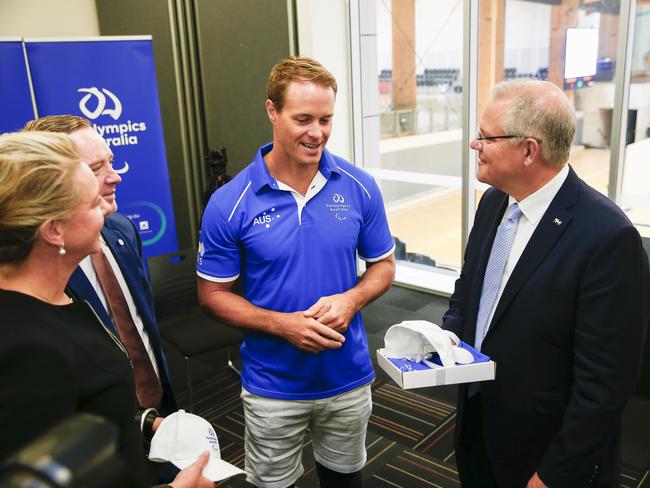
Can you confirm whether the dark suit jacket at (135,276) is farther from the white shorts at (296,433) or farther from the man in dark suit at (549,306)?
the man in dark suit at (549,306)

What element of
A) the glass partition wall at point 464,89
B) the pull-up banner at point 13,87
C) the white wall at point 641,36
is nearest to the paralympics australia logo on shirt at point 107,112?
the pull-up banner at point 13,87

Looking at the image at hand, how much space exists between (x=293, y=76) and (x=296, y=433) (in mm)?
1164

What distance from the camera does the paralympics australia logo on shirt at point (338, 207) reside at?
5.87ft

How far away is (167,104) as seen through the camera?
5.28 m

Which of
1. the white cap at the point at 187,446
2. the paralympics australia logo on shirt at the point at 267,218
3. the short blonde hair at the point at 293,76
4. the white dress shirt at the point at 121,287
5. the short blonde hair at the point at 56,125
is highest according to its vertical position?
the short blonde hair at the point at 293,76

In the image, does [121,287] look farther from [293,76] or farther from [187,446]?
[293,76]

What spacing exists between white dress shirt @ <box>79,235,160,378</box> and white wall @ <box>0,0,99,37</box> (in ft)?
13.8

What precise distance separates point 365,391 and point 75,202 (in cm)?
121

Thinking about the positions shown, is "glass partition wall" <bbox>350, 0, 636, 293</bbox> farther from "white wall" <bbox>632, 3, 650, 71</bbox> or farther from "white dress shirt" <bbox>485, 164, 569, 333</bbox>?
"white dress shirt" <bbox>485, 164, 569, 333</bbox>

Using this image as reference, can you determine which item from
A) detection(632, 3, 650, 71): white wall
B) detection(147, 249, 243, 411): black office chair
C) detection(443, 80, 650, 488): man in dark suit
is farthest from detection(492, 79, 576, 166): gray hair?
detection(632, 3, 650, 71): white wall

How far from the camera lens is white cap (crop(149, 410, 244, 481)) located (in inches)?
47.6

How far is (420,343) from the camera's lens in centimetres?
156

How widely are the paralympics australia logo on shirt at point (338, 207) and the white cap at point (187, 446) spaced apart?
0.78m

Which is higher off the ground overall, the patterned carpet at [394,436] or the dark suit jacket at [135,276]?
the dark suit jacket at [135,276]
